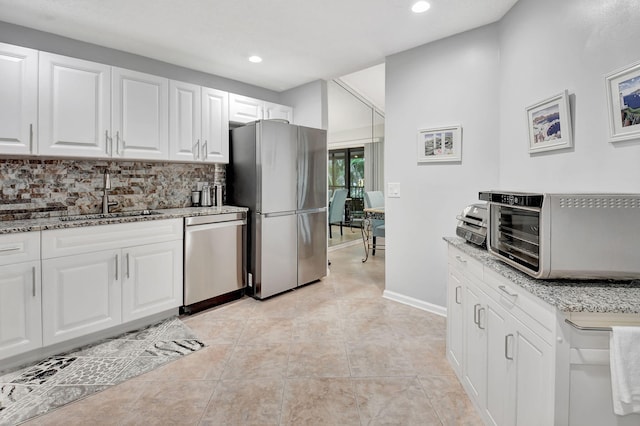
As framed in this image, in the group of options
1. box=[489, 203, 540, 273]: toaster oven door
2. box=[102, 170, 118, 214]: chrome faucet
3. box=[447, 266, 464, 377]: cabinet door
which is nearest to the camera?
box=[489, 203, 540, 273]: toaster oven door

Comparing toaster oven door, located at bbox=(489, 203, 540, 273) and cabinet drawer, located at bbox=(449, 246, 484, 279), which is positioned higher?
toaster oven door, located at bbox=(489, 203, 540, 273)

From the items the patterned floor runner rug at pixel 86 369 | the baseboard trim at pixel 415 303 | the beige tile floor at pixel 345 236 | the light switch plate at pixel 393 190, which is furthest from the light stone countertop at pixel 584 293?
the beige tile floor at pixel 345 236

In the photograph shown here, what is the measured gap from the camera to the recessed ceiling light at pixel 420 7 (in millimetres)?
2248

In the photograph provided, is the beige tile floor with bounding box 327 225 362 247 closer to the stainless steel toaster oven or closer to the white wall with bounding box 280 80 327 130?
the white wall with bounding box 280 80 327 130

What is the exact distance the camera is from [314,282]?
3.86 m

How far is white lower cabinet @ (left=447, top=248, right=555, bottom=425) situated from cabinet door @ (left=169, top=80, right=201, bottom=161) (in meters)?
2.59

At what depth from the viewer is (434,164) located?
289cm

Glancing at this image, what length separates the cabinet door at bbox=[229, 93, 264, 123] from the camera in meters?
3.50

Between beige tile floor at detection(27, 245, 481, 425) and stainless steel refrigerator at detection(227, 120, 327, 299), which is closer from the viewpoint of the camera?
beige tile floor at detection(27, 245, 481, 425)

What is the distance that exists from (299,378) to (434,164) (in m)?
2.10

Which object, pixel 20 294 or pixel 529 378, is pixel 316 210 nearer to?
pixel 20 294

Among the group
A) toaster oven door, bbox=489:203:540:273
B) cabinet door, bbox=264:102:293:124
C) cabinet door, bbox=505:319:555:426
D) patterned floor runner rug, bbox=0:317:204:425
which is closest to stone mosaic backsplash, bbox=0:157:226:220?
cabinet door, bbox=264:102:293:124

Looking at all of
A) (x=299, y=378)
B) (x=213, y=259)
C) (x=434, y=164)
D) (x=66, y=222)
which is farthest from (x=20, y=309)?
(x=434, y=164)

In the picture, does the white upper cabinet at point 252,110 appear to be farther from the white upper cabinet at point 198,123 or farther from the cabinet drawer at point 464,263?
the cabinet drawer at point 464,263
